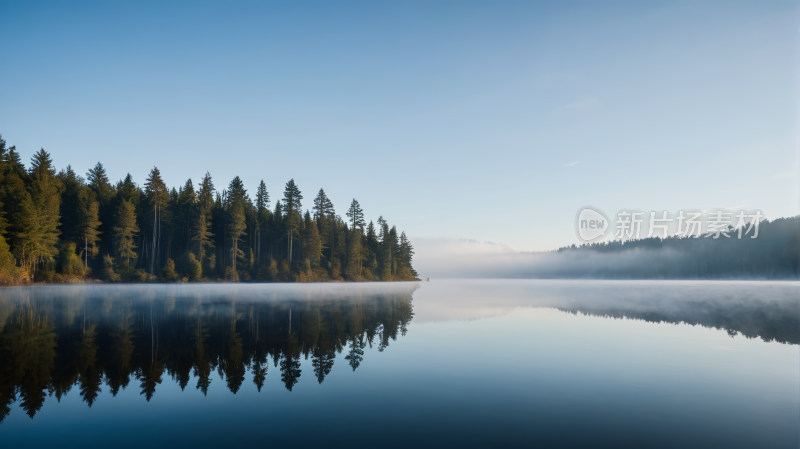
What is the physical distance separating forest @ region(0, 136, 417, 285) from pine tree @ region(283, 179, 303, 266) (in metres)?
0.27

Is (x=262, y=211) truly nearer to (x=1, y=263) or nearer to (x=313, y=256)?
(x=313, y=256)

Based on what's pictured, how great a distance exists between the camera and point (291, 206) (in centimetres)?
9550

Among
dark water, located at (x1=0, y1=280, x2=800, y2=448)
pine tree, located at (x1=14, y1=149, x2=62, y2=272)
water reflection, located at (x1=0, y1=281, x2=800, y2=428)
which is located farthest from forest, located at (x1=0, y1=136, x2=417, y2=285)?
dark water, located at (x1=0, y1=280, x2=800, y2=448)

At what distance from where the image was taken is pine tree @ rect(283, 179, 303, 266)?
306 feet

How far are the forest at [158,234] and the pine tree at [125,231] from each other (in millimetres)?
185

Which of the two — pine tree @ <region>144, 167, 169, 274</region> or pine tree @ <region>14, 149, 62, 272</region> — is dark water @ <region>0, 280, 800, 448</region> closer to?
pine tree @ <region>14, 149, 62, 272</region>

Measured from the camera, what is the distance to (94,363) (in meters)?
11.6

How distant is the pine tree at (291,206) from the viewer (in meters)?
93.4

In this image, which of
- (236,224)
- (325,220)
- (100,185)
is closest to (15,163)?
(100,185)

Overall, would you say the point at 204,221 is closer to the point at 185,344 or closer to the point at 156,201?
the point at 156,201

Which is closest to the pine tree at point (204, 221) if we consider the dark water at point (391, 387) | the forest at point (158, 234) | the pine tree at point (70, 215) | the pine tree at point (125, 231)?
the forest at point (158, 234)

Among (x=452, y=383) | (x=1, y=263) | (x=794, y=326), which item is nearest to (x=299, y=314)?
(x=452, y=383)

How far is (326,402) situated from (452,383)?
135 inches

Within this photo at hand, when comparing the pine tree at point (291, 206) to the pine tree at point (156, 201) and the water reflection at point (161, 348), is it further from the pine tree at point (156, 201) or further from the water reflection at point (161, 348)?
the water reflection at point (161, 348)
